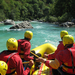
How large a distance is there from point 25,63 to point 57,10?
24.6 metres

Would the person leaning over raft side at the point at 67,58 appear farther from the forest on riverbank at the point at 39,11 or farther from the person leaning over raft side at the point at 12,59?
the forest on riverbank at the point at 39,11

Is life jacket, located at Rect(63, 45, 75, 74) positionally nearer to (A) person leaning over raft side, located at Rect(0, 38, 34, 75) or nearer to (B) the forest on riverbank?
(A) person leaning over raft side, located at Rect(0, 38, 34, 75)

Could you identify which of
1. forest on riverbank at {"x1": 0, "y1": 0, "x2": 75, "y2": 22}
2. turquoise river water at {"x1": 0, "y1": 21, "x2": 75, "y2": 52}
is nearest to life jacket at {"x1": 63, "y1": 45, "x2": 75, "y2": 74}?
turquoise river water at {"x1": 0, "y1": 21, "x2": 75, "y2": 52}

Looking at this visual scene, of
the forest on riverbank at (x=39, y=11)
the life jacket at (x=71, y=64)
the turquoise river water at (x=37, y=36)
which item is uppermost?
the forest on riverbank at (x=39, y=11)

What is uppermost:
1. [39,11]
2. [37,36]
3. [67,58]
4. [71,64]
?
[39,11]

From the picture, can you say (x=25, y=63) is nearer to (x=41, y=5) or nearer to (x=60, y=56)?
(x=60, y=56)

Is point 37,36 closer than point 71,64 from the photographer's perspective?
No

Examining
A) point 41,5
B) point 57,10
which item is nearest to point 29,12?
point 41,5

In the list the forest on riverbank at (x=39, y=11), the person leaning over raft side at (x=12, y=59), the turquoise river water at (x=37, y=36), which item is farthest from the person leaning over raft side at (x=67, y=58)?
the forest on riverbank at (x=39, y=11)

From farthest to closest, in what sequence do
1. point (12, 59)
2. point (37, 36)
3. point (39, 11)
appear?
point (39, 11), point (37, 36), point (12, 59)

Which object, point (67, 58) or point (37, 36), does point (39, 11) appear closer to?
point (37, 36)

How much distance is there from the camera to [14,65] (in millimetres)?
1418

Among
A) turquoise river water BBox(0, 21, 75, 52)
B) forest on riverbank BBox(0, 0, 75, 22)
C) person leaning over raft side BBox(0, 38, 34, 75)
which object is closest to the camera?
person leaning over raft side BBox(0, 38, 34, 75)

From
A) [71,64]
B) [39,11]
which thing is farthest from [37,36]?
[39,11]
